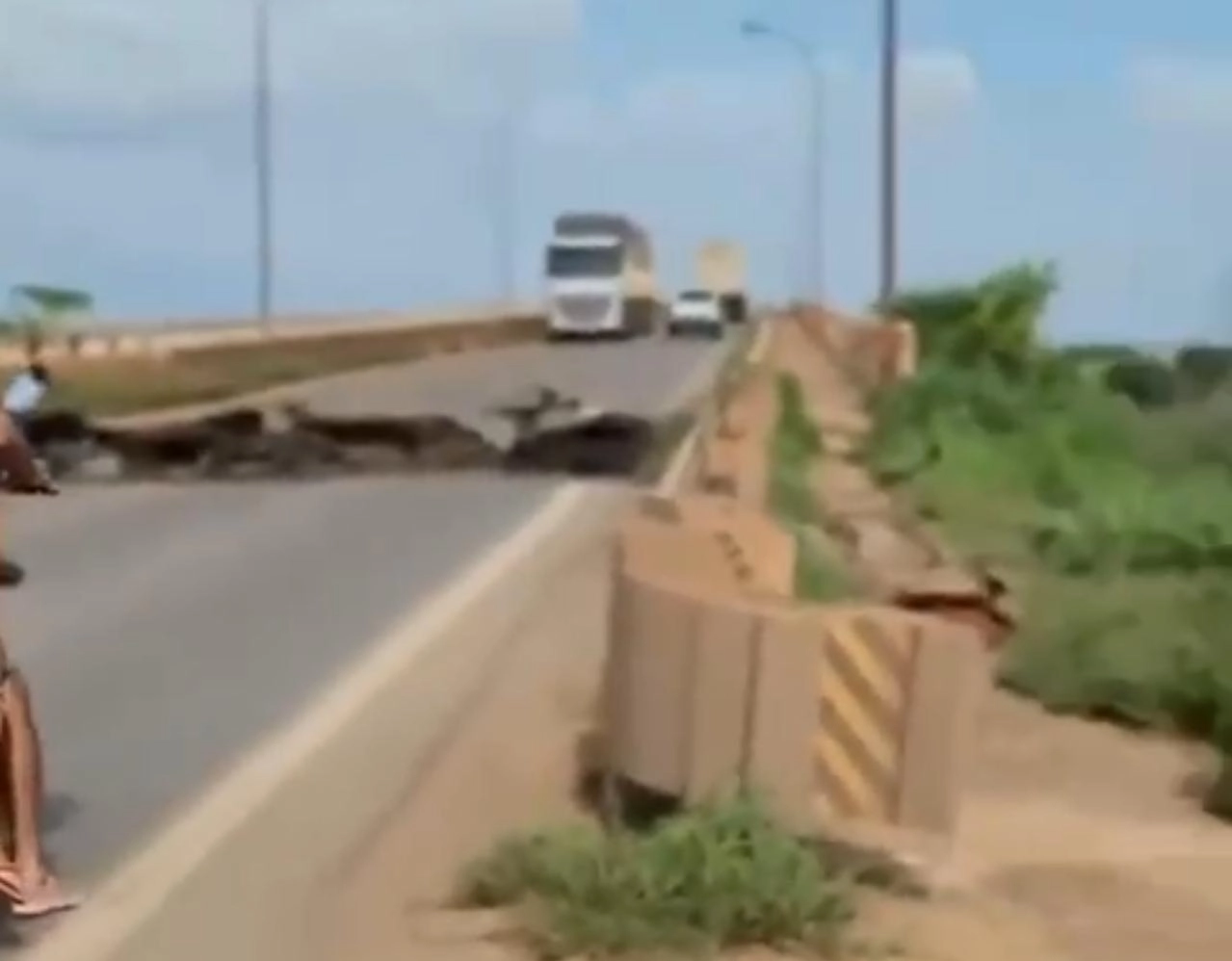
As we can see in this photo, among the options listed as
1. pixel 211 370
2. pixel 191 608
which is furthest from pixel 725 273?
pixel 191 608

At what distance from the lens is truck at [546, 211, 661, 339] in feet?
286

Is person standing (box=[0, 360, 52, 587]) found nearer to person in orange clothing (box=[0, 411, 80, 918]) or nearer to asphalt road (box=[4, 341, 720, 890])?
person in orange clothing (box=[0, 411, 80, 918])

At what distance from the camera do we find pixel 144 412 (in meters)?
45.7

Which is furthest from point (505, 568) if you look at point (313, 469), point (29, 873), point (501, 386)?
point (501, 386)

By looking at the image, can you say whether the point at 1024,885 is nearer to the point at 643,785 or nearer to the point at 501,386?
the point at 643,785

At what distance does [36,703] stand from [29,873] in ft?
19.7

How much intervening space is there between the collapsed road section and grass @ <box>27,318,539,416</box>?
9.91 feet

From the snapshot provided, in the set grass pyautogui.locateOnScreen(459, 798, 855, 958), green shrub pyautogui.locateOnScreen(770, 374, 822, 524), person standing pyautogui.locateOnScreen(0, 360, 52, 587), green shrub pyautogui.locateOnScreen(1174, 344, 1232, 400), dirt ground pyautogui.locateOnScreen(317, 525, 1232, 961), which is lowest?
green shrub pyautogui.locateOnScreen(1174, 344, 1232, 400)

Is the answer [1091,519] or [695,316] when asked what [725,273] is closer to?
[695,316]

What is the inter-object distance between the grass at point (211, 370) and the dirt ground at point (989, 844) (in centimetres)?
2349

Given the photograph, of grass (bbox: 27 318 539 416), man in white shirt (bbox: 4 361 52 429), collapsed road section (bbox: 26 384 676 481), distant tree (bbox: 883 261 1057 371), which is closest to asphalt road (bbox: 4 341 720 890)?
collapsed road section (bbox: 26 384 676 481)

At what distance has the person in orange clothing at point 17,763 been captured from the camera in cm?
1031

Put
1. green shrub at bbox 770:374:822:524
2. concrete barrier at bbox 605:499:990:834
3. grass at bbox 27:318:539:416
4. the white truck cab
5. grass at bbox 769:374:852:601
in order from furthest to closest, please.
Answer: the white truck cab → grass at bbox 27:318:539:416 → green shrub at bbox 770:374:822:524 → grass at bbox 769:374:852:601 → concrete barrier at bbox 605:499:990:834

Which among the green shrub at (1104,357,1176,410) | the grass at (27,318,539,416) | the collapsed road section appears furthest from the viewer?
the green shrub at (1104,357,1176,410)
